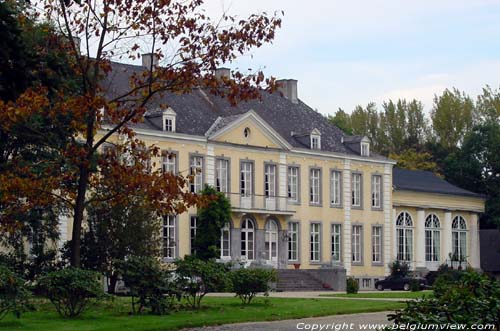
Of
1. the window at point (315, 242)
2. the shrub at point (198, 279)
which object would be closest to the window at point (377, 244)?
the window at point (315, 242)

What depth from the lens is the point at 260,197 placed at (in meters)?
51.7

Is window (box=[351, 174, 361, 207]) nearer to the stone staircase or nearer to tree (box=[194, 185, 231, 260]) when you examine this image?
the stone staircase

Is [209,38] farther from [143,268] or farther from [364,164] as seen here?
[364,164]

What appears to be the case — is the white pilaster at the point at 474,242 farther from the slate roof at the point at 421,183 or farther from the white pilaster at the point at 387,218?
the white pilaster at the point at 387,218

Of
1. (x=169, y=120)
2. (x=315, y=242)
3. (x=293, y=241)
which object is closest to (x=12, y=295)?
(x=169, y=120)

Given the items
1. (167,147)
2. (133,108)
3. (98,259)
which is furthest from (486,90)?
(133,108)

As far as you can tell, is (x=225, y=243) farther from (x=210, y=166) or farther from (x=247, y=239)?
(x=210, y=166)

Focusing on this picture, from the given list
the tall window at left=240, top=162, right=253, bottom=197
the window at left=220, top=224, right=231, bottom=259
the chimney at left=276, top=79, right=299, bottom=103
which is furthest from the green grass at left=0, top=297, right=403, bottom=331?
the chimney at left=276, top=79, right=299, bottom=103

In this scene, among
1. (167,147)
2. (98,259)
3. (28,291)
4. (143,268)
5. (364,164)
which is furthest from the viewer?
(364,164)

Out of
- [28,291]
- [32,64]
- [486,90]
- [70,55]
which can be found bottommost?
[28,291]

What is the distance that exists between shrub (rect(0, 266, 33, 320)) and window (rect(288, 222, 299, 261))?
113ft

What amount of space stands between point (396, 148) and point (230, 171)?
108ft

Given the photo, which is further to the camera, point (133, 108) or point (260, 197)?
point (260, 197)

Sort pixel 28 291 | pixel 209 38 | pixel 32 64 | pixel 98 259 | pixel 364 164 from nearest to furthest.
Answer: pixel 32 64 < pixel 28 291 < pixel 209 38 < pixel 98 259 < pixel 364 164
